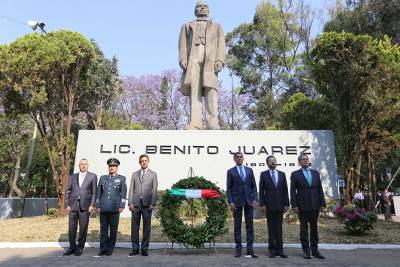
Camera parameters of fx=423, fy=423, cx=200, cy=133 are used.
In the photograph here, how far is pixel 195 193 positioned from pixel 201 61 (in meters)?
7.20

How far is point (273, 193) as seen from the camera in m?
6.76

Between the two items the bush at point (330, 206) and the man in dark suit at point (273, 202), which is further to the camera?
the bush at point (330, 206)

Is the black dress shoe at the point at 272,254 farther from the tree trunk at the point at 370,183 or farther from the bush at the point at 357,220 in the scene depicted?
the tree trunk at the point at 370,183

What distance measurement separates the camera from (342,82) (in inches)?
482

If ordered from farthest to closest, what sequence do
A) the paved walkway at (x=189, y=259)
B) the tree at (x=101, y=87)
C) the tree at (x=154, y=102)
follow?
the tree at (x=154, y=102), the tree at (x=101, y=87), the paved walkway at (x=189, y=259)

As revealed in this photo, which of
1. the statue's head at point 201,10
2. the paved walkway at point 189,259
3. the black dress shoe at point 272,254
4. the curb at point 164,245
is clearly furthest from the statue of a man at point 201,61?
the black dress shoe at point 272,254

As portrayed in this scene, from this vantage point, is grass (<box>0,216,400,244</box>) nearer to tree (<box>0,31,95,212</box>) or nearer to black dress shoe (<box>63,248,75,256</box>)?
black dress shoe (<box>63,248,75,256</box>)

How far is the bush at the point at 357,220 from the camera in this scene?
8602mm

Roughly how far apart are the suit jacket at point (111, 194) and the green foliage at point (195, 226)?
681 millimetres

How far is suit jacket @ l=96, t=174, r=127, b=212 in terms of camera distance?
270 inches

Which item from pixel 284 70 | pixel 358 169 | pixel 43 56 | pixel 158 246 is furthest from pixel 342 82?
pixel 284 70

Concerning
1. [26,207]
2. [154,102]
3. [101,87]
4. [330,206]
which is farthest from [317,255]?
[154,102]

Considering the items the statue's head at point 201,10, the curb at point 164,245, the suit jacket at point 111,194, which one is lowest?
the curb at point 164,245

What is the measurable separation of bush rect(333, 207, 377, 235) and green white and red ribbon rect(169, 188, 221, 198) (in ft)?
11.0
